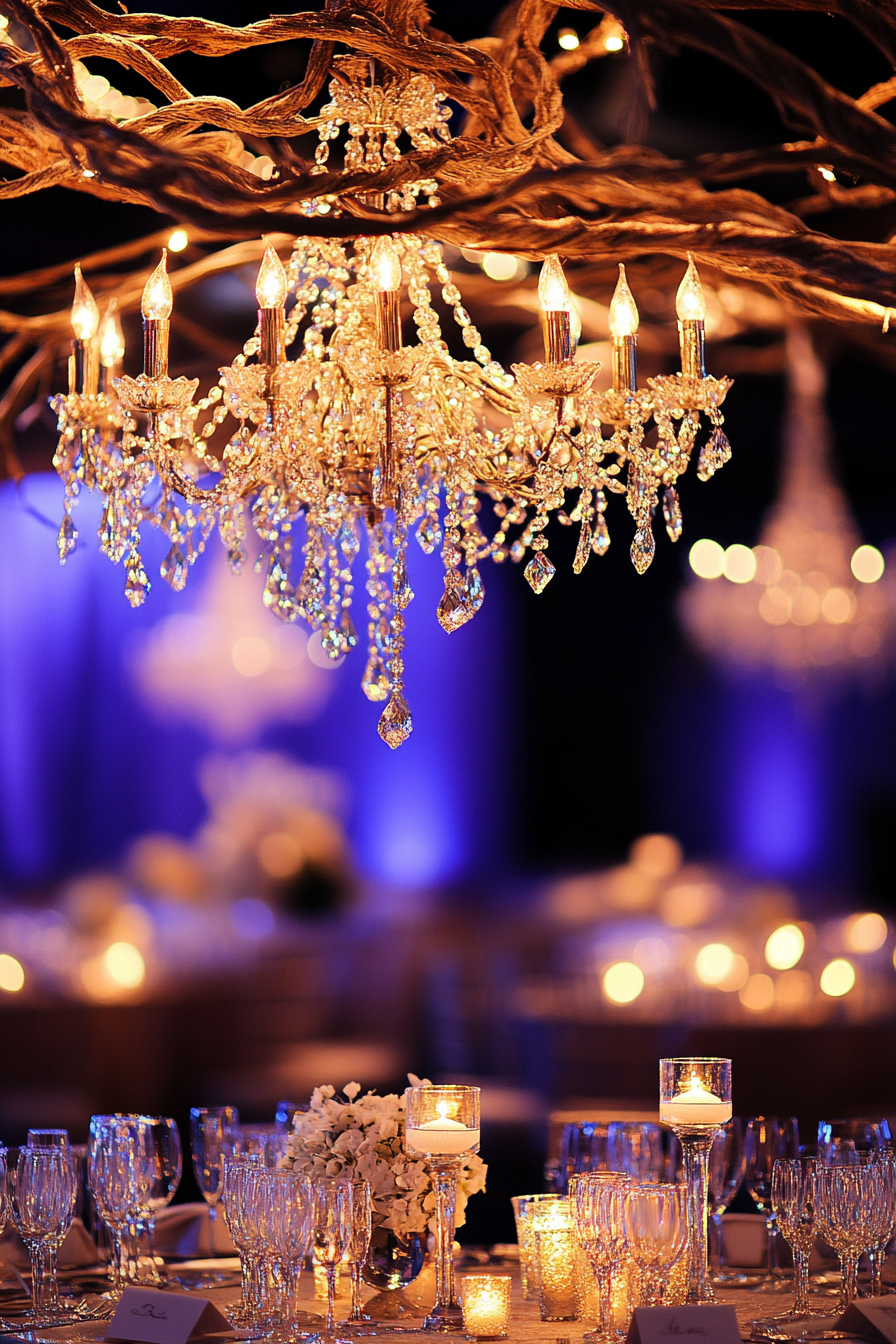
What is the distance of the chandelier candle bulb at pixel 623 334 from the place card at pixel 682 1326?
133 centimetres

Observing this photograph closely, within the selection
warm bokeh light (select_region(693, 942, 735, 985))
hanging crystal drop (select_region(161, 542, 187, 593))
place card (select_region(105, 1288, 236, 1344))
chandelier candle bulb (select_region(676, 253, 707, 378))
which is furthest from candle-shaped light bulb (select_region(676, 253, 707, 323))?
warm bokeh light (select_region(693, 942, 735, 985))

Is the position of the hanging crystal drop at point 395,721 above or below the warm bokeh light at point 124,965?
below

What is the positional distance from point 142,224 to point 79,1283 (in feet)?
13.3

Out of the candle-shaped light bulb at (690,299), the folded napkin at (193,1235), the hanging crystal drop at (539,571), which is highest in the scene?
the candle-shaped light bulb at (690,299)

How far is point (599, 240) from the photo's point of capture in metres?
2.45

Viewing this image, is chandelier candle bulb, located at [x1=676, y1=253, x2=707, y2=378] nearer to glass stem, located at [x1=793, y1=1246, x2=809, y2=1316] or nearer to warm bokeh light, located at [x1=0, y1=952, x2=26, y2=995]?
glass stem, located at [x1=793, y1=1246, x2=809, y2=1316]

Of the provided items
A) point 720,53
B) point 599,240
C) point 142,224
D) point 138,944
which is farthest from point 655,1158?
point 138,944

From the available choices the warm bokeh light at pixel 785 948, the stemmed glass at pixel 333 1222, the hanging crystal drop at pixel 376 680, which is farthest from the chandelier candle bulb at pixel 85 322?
the warm bokeh light at pixel 785 948

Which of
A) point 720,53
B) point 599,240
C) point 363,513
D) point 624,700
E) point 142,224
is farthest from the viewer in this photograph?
point 624,700

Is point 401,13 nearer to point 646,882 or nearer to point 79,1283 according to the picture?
point 79,1283

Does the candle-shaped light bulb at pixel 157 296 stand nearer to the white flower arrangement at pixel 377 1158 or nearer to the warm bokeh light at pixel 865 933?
the white flower arrangement at pixel 377 1158

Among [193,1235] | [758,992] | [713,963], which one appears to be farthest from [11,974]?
[193,1235]

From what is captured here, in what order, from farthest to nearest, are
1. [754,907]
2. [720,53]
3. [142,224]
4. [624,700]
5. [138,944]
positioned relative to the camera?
[624,700] < [754,907] < [138,944] < [142,224] < [720,53]

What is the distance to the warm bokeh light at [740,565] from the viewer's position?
8656mm
